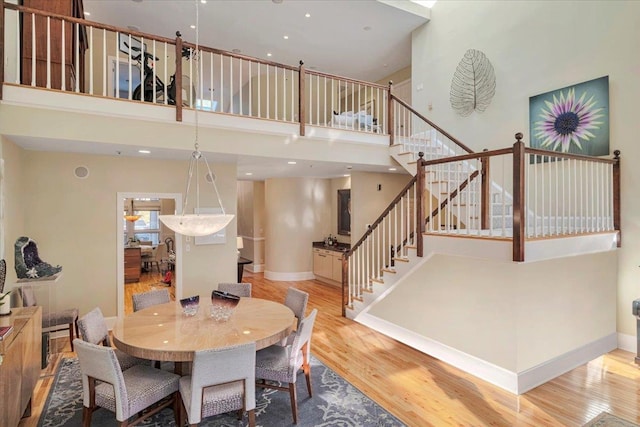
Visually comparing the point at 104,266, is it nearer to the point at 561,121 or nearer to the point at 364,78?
the point at 561,121

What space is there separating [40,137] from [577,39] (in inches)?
270

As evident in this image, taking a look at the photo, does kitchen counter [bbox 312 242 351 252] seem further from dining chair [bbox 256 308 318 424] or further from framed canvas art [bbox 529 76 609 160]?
dining chair [bbox 256 308 318 424]

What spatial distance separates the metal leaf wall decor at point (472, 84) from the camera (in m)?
6.03

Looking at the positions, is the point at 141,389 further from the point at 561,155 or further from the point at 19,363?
the point at 561,155

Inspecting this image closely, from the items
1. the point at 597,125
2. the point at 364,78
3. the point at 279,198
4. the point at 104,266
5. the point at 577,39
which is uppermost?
the point at 364,78

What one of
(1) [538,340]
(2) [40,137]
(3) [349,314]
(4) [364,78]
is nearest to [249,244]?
(3) [349,314]

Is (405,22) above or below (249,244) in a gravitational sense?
above

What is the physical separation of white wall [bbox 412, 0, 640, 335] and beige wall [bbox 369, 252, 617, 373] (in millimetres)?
677

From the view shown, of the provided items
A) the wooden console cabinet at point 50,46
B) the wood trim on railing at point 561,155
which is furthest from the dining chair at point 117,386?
the wood trim on railing at point 561,155

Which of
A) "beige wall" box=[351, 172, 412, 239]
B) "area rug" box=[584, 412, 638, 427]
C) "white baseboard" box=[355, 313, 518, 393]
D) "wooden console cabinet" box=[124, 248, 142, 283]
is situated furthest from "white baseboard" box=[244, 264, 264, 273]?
"area rug" box=[584, 412, 638, 427]

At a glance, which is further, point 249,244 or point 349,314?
point 249,244

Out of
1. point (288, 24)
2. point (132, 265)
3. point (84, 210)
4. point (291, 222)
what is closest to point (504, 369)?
point (84, 210)

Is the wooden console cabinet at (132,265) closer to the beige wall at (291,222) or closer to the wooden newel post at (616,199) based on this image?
the beige wall at (291,222)

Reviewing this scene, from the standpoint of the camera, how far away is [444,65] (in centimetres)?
690
